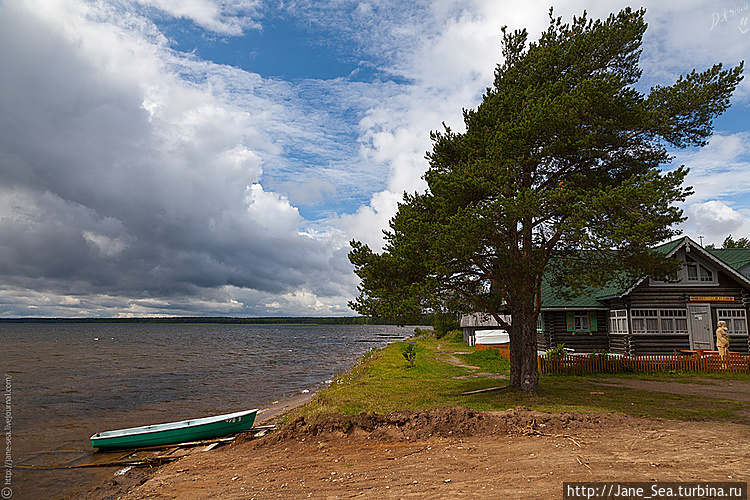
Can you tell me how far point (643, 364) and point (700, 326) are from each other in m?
6.74

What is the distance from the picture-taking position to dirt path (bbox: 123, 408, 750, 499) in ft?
24.6

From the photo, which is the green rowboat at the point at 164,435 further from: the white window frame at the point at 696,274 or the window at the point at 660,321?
the white window frame at the point at 696,274

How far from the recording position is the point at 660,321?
87.9ft

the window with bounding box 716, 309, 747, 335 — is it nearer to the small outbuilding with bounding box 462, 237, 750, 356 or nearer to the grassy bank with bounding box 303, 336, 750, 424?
the small outbuilding with bounding box 462, 237, 750, 356

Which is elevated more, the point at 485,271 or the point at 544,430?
the point at 485,271

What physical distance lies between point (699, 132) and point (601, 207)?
529cm

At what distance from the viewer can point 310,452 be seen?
1067 centimetres

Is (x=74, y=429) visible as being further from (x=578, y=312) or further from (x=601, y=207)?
(x=578, y=312)

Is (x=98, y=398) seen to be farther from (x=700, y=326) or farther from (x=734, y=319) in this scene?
(x=734, y=319)

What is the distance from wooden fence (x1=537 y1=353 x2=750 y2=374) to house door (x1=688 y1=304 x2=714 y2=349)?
12.2 feet

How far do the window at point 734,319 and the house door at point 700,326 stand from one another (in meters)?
0.69

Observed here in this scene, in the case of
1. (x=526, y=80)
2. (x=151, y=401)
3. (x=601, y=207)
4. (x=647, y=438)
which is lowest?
(x=151, y=401)

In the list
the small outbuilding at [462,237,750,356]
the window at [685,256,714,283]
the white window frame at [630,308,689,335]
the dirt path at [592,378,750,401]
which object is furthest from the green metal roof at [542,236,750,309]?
the dirt path at [592,378,750,401]

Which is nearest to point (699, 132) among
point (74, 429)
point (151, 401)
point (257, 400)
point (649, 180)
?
point (649, 180)
